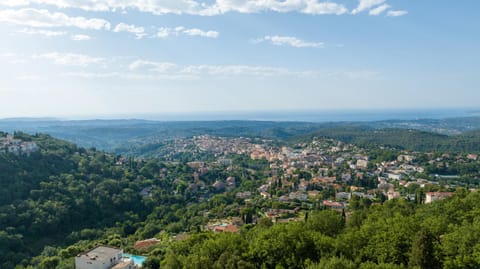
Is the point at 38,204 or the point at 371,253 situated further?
the point at 38,204

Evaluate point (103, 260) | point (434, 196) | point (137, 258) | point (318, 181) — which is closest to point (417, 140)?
point (318, 181)

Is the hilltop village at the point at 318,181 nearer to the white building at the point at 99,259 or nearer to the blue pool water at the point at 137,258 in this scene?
the blue pool water at the point at 137,258

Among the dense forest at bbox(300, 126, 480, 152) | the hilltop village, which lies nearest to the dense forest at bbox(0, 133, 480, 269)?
the hilltop village

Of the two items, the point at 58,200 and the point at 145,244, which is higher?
the point at 58,200

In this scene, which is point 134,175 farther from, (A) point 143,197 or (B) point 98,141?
(B) point 98,141

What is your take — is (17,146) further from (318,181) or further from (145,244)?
(318,181)

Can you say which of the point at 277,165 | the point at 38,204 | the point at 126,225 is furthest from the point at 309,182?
the point at 38,204

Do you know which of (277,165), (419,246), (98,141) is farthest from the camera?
(98,141)
